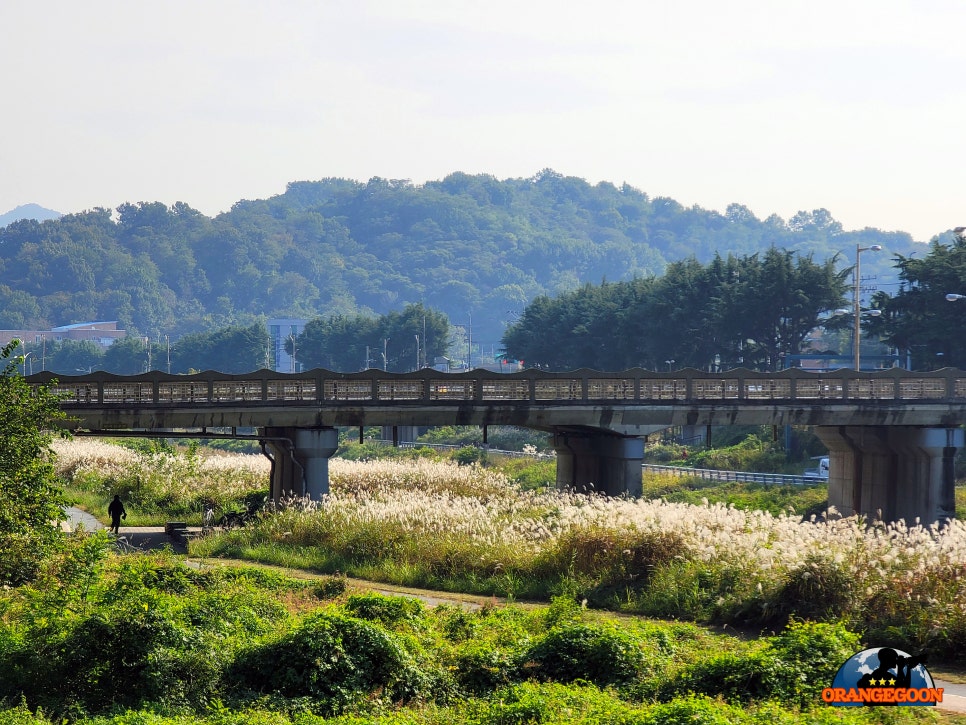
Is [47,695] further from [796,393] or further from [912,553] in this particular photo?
[796,393]

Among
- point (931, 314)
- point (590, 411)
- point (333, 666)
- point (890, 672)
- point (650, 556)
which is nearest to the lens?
point (890, 672)

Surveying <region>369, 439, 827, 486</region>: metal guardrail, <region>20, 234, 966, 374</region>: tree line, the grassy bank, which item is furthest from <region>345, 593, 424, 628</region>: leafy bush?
<region>20, 234, 966, 374</region>: tree line

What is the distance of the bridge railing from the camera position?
117ft

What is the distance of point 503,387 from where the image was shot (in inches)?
→ 1535

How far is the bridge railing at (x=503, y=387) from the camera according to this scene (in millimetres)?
35719

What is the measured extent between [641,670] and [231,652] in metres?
5.83

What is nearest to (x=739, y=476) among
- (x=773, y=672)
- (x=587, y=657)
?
(x=587, y=657)

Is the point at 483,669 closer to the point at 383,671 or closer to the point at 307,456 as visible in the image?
the point at 383,671

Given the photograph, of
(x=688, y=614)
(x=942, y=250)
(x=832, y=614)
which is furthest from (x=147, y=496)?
(x=942, y=250)

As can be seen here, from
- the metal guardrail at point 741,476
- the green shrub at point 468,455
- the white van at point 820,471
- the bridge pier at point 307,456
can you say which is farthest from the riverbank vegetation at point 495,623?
the green shrub at point 468,455

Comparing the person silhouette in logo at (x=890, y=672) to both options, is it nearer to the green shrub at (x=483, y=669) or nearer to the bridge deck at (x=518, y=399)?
the green shrub at (x=483, y=669)

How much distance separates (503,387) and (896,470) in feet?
49.8

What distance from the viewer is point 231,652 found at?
17.0 meters

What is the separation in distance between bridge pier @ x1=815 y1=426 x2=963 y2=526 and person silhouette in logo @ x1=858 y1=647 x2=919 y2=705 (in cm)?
2509
